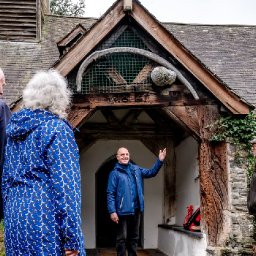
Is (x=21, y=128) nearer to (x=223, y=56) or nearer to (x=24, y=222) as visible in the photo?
(x=24, y=222)

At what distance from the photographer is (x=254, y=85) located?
10461mm

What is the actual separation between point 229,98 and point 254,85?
352cm

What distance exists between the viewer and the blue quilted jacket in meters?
6.41

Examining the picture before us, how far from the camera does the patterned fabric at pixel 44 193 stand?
2.74 meters

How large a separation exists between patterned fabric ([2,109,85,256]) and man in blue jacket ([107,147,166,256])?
3.58 m

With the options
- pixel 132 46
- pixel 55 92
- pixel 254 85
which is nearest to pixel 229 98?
pixel 132 46

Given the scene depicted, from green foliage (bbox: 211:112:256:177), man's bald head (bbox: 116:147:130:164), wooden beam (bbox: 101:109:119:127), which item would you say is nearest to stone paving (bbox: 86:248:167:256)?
wooden beam (bbox: 101:109:119:127)

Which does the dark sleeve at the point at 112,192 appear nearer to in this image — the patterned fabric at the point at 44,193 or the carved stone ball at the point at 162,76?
the carved stone ball at the point at 162,76

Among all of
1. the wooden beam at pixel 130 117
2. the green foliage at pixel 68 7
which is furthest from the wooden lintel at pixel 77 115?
the green foliage at pixel 68 7

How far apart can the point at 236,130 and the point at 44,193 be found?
16.1 ft

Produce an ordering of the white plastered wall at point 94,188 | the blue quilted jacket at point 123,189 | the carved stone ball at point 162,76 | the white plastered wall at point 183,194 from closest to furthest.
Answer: the blue quilted jacket at point 123,189
the carved stone ball at point 162,76
the white plastered wall at point 183,194
the white plastered wall at point 94,188

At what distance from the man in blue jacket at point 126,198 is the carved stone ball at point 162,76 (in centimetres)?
114

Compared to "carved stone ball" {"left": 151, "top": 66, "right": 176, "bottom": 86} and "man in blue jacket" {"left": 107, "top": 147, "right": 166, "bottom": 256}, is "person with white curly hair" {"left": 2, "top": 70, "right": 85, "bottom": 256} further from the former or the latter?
"carved stone ball" {"left": 151, "top": 66, "right": 176, "bottom": 86}

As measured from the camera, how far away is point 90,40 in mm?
7156
